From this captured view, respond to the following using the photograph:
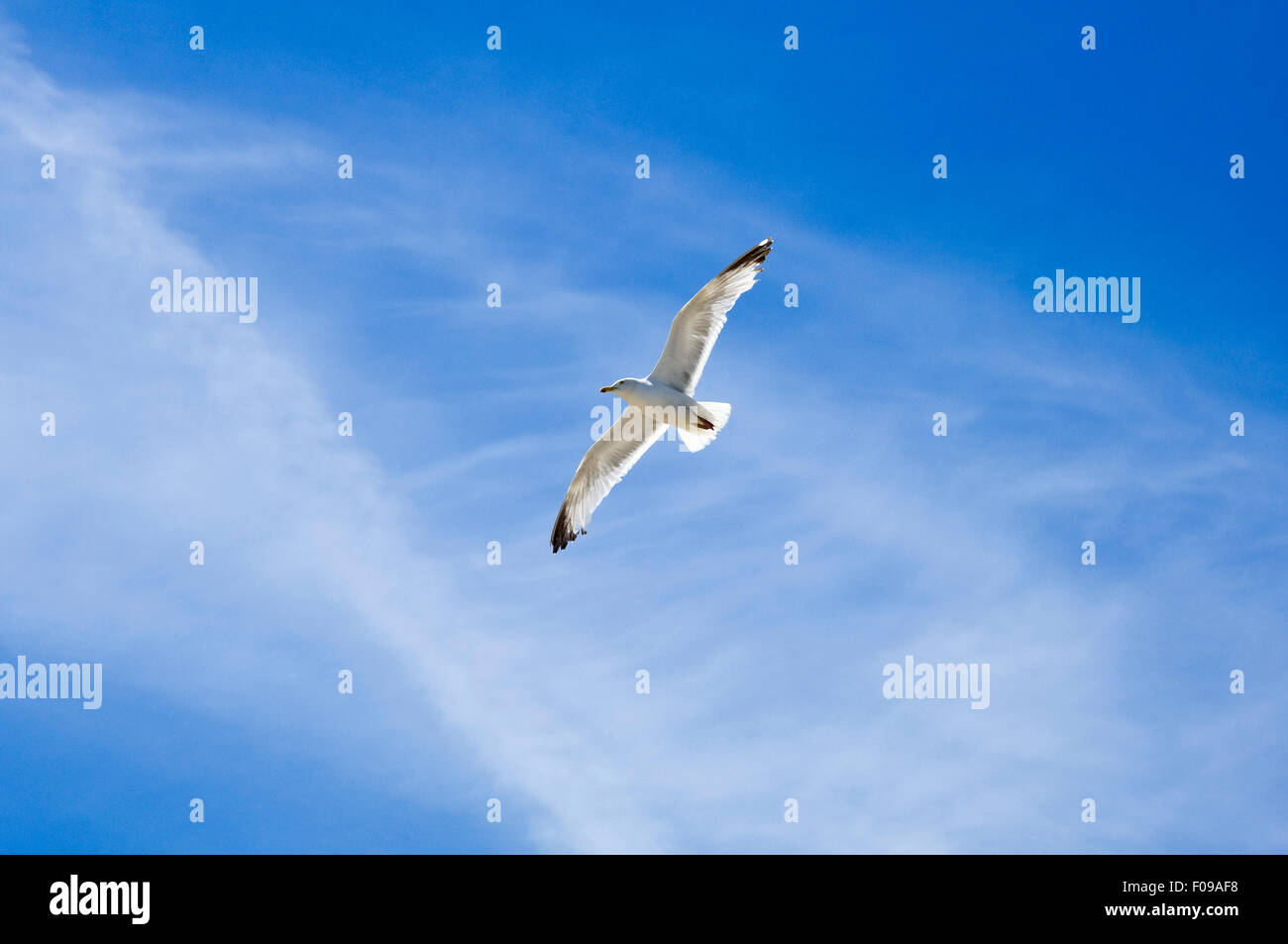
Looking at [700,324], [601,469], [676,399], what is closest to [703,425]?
[676,399]

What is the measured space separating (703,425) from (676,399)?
61 cm

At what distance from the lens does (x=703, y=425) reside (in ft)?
53.2

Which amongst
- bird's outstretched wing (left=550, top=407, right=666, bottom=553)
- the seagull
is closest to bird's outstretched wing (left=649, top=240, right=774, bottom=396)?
the seagull

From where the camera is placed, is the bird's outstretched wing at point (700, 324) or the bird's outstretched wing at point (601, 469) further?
the bird's outstretched wing at point (601, 469)

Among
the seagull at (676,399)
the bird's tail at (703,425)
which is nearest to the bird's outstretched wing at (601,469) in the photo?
the seagull at (676,399)

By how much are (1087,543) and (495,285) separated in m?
10.8

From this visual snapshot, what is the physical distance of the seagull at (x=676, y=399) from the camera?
50.8 feet

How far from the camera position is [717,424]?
634 inches

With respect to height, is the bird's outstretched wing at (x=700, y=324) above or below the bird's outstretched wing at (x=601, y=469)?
above

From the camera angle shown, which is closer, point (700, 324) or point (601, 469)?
point (700, 324)

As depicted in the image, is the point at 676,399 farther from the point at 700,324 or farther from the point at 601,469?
the point at 601,469

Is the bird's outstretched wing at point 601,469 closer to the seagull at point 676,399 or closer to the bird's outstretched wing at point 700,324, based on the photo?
the seagull at point 676,399
